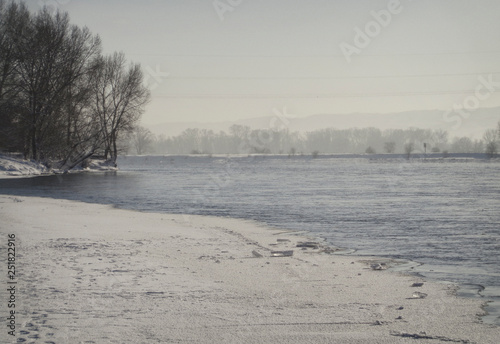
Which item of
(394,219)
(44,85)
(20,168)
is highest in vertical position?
(44,85)

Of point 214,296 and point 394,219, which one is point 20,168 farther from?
point 214,296

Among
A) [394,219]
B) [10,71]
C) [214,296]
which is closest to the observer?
[214,296]

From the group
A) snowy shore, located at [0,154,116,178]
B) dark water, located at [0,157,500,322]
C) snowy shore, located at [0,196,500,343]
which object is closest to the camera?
snowy shore, located at [0,196,500,343]

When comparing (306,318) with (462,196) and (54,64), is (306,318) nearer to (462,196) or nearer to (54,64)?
(462,196)

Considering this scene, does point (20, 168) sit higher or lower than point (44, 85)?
lower

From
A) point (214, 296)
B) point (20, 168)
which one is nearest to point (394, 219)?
point (214, 296)

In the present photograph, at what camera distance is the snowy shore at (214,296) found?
561 centimetres

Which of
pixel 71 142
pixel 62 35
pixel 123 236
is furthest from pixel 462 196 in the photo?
pixel 71 142

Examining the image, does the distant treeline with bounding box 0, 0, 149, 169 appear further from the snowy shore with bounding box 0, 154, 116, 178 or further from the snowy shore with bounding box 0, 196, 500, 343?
the snowy shore with bounding box 0, 196, 500, 343

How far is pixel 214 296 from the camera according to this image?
23.1 ft

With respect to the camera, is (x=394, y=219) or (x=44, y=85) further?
(x=44, y=85)

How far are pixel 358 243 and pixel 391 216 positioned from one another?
5.82 metres

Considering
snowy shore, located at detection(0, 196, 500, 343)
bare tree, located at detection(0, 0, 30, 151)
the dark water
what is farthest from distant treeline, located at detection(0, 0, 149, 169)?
snowy shore, located at detection(0, 196, 500, 343)

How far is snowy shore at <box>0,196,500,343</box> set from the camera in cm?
561
